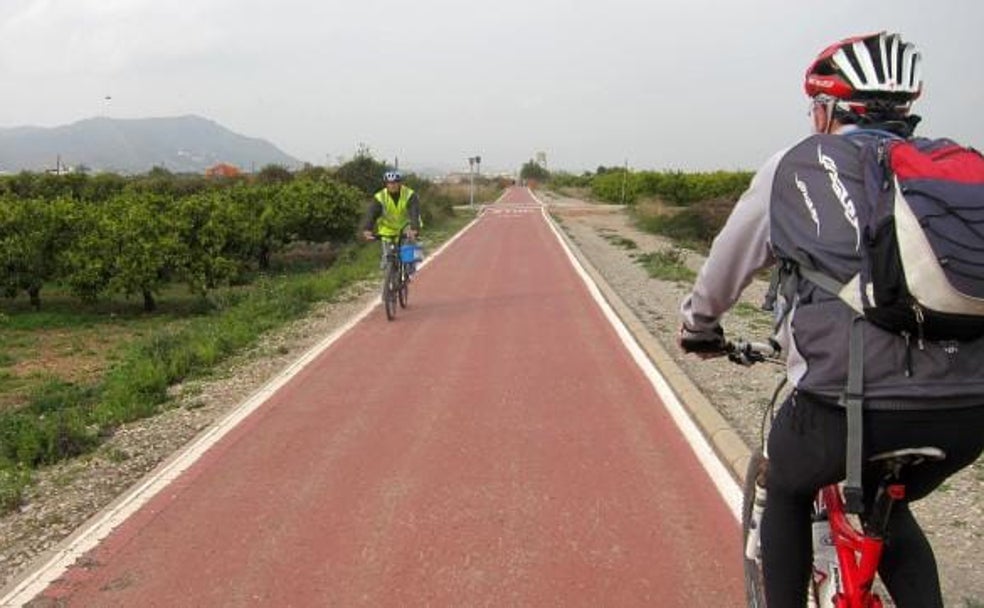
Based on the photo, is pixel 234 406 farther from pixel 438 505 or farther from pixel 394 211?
pixel 394 211

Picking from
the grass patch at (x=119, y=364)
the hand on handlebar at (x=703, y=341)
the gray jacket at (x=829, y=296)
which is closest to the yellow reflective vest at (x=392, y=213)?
the grass patch at (x=119, y=364)

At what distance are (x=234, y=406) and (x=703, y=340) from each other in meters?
5.97

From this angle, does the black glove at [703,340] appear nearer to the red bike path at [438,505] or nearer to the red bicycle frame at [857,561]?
the red bicycle frame at [857,561]

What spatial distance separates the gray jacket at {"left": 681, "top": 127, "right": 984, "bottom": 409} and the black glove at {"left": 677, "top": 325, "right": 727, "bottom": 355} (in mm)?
354

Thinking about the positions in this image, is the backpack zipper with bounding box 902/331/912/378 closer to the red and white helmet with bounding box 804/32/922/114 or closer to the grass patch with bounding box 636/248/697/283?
the red and white helmet with bounding box 804/32/922/114

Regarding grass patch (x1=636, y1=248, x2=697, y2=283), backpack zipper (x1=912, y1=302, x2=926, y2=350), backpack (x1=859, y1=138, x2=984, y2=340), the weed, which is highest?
backpack (x1=859, y1=138, x2=984, y2=340)

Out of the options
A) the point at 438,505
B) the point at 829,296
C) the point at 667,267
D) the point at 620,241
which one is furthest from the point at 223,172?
the point at 829,296

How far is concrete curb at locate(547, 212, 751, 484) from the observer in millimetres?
6191

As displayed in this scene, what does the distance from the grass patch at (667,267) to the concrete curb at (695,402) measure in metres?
4.45

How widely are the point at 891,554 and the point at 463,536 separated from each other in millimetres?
2784

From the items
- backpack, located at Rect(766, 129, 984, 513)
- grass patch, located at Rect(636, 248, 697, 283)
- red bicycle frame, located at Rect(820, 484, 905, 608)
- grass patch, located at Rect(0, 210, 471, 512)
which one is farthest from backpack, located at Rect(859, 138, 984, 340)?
grass patch, located at Rect(636, 248, 697, 283)

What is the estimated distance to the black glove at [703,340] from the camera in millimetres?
2807

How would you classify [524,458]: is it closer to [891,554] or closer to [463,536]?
[463,536]

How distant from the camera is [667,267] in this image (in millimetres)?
19703
